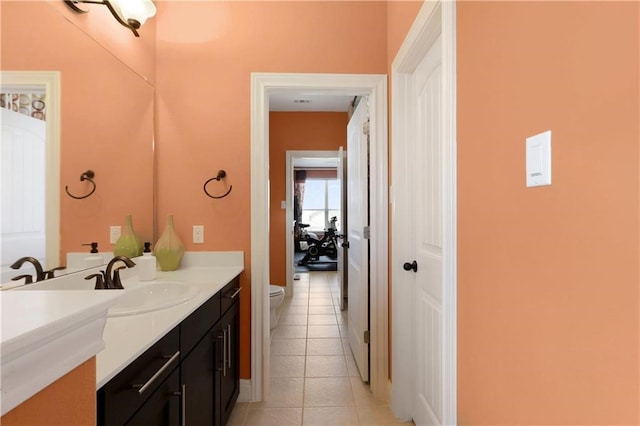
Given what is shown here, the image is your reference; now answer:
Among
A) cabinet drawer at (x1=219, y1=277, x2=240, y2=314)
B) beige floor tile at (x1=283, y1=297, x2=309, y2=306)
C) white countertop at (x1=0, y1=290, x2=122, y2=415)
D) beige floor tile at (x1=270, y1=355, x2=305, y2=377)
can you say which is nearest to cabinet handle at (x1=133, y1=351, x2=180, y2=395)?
white countertop at (x1=0, y1=290, x2=122, y2=415)

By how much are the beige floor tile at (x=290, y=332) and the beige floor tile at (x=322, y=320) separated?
7.5 inches

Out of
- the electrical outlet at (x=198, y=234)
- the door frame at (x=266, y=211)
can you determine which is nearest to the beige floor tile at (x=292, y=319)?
the door frame at (x=266, y=211)

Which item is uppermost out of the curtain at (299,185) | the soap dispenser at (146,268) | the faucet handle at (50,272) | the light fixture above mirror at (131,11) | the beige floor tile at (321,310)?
the light fixture above mirror at (131,11)

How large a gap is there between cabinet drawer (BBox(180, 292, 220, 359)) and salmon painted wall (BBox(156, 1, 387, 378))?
1.68 feet

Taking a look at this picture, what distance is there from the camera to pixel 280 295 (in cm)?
310

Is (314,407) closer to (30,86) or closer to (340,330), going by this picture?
(340,330)

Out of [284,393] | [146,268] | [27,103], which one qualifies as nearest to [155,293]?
[146,268]

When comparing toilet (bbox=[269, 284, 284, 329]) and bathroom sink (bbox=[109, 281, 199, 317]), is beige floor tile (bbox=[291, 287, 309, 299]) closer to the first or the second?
toilet (bbox=[269, 284, 284, 329])

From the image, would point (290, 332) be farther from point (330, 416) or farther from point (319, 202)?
point (319, 202)

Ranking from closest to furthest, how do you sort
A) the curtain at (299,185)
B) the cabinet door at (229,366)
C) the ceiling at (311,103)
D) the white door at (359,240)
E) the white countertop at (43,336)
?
the white countertop at (43,336)
the cabinet door at (229,366)
the white door at (359,240)
the ceiling at (311,103)
the curtain at (299,185)

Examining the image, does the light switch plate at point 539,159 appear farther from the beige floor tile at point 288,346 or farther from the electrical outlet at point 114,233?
the beige floor tile at point 288,346

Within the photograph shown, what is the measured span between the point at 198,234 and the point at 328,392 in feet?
4.47

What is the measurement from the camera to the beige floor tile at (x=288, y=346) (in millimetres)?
2682

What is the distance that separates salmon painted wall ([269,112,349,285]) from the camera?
168 inches
